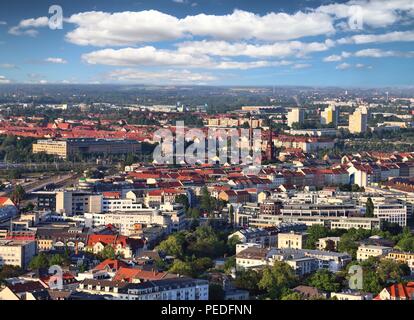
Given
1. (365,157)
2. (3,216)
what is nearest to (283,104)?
(365,157)

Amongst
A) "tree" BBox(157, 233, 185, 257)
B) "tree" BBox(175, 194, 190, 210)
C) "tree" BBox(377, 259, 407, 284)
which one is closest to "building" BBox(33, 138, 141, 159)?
"tree" BBox(175, 194, 190, 210)

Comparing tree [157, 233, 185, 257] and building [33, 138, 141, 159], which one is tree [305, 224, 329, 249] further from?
building [33, 138, 141, 159]

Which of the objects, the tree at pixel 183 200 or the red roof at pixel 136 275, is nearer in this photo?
the red roof at pixel 136 275

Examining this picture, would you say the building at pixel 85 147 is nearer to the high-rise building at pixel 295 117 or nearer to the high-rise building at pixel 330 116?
the high-rise building at pixel 295 117

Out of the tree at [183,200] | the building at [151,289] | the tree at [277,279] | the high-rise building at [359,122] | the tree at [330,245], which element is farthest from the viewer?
the high-rise building at [359,122]

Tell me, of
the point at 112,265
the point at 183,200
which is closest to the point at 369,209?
the point at 183,200

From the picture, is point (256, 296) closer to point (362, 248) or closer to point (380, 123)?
point (362, 248)

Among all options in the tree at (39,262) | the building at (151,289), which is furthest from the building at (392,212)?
the building at (151,289)
